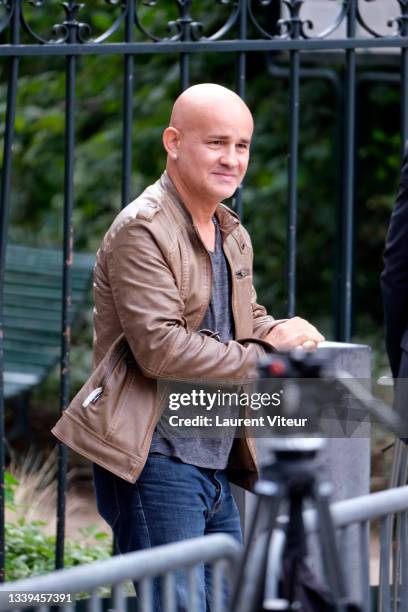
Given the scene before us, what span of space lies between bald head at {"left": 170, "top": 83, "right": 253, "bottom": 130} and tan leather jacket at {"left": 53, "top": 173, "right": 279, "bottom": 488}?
0.18 meters

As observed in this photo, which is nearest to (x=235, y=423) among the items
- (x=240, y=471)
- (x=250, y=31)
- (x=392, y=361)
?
(x=240, y=471)

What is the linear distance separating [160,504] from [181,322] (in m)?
0.45

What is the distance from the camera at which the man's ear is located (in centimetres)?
331

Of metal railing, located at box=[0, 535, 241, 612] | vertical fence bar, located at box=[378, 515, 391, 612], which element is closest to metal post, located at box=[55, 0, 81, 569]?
vertical fence bar, located at box=[378, 515, 391, 612]

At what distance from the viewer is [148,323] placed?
10.2ft

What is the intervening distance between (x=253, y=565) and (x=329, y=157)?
20.7ft

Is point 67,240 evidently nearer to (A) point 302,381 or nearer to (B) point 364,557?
(B) point 364,557

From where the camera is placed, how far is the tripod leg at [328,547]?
2109 mm

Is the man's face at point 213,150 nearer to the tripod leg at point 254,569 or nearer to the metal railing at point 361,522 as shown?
the metal railing at point 361,522

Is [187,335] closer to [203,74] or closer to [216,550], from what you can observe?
[216,550]

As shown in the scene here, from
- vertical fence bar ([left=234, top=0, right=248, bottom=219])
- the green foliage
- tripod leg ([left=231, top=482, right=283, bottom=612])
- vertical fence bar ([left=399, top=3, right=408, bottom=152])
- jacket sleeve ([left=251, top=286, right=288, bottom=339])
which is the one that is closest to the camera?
tripod leg ([left=231, top=482, right=283, bottom=612])

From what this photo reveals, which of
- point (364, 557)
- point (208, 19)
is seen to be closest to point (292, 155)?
point (364, 557)

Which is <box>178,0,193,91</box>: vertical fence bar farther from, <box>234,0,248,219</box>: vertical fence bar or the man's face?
the man's face

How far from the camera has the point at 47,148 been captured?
27.6 feet
